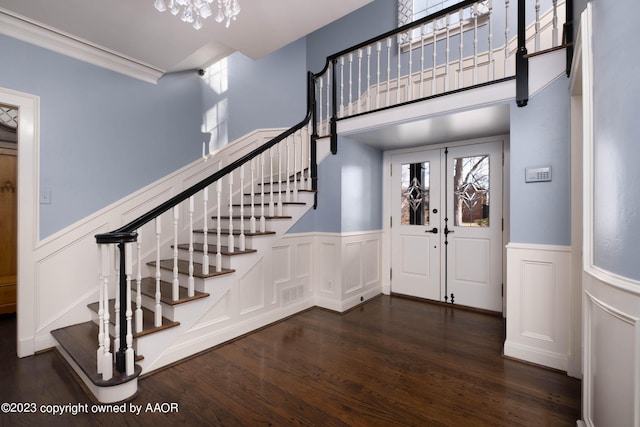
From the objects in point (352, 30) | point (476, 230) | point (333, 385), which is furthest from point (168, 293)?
point (352, 30)

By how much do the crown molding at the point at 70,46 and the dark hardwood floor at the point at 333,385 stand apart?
2750 mm

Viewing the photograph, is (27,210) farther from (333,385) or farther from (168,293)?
(333,385)

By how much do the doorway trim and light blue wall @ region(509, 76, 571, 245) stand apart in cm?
410

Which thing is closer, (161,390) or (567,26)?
(161,390)

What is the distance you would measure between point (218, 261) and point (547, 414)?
2559 mm

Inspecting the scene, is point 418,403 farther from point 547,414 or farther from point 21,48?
point 21,48

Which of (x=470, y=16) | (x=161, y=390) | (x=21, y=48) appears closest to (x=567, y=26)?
(x=470, y=16)

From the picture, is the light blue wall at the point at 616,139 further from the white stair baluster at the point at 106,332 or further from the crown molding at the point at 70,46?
the crown molding at the point at 70,46

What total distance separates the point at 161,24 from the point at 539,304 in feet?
13.1

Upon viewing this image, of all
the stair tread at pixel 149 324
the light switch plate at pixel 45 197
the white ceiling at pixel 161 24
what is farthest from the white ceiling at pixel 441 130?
the light switch plate at pixel 45 197

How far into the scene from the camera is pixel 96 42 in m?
2.85

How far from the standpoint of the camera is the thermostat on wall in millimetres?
2293

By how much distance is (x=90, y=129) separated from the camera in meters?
2.95

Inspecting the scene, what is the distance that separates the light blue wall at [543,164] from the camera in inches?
88.1
